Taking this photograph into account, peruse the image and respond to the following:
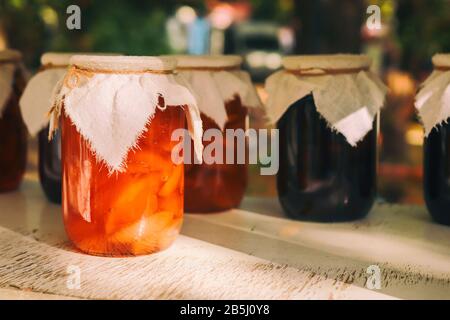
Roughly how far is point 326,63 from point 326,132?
5.6 inches

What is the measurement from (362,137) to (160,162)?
47 cm

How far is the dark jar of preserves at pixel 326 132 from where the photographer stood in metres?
1.49

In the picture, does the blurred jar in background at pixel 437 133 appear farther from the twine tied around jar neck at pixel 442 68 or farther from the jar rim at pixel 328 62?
the jar rim at pixel 328 62

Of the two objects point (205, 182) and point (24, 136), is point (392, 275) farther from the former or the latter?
point (24, 136)

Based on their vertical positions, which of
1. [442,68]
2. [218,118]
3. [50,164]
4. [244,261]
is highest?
[442,68]

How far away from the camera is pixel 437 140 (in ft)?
4.89

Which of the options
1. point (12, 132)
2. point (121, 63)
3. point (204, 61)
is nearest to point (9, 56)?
point (12, 132)

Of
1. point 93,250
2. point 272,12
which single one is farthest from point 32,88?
point 272,12

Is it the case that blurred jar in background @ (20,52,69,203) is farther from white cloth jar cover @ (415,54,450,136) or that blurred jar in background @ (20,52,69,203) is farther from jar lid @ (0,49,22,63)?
white cloth jar cover @ (415,54,450,136)

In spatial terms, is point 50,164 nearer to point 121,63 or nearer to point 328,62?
point 121,63

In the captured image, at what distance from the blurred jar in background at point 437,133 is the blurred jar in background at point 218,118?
1.23 ft

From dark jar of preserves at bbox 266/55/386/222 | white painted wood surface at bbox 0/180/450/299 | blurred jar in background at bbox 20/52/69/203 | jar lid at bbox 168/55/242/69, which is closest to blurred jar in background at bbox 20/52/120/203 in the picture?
blurred jar in background at bbox 20/52/69/203

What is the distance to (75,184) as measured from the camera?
4.22 feet
